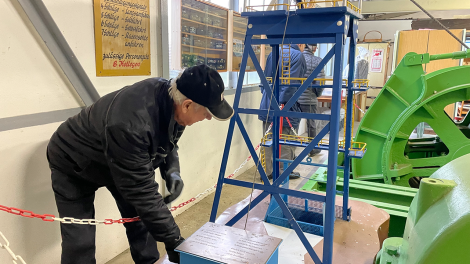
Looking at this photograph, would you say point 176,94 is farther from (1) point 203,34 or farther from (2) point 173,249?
(1) point 203,34

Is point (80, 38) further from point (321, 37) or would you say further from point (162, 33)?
point (321, 37)

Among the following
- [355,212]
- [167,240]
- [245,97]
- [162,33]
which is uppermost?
[162,33]

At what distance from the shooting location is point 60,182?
1851mm

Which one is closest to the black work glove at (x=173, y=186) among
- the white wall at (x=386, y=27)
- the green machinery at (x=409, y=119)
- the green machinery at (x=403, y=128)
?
the green machinery at (x=403, y=128)

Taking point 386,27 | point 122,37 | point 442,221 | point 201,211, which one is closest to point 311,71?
point 201,211

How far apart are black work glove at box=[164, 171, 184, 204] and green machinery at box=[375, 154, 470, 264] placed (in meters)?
1.28

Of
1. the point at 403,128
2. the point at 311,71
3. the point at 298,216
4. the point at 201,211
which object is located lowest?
the point at 201,211

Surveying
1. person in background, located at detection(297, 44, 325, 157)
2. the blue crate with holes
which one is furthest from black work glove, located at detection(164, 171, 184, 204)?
person in background, located at detection(297, 44, 325, 157)

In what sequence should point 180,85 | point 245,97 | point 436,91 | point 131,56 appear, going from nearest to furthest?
point 180,85, point 131,56, point 436,91, point 245,97

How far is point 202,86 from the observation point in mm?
1539

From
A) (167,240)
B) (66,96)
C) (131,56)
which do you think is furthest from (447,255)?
(131,56)

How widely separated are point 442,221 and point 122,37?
2.32m

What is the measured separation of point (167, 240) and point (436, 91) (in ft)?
9.88

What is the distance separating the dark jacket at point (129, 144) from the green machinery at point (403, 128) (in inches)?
72.7
